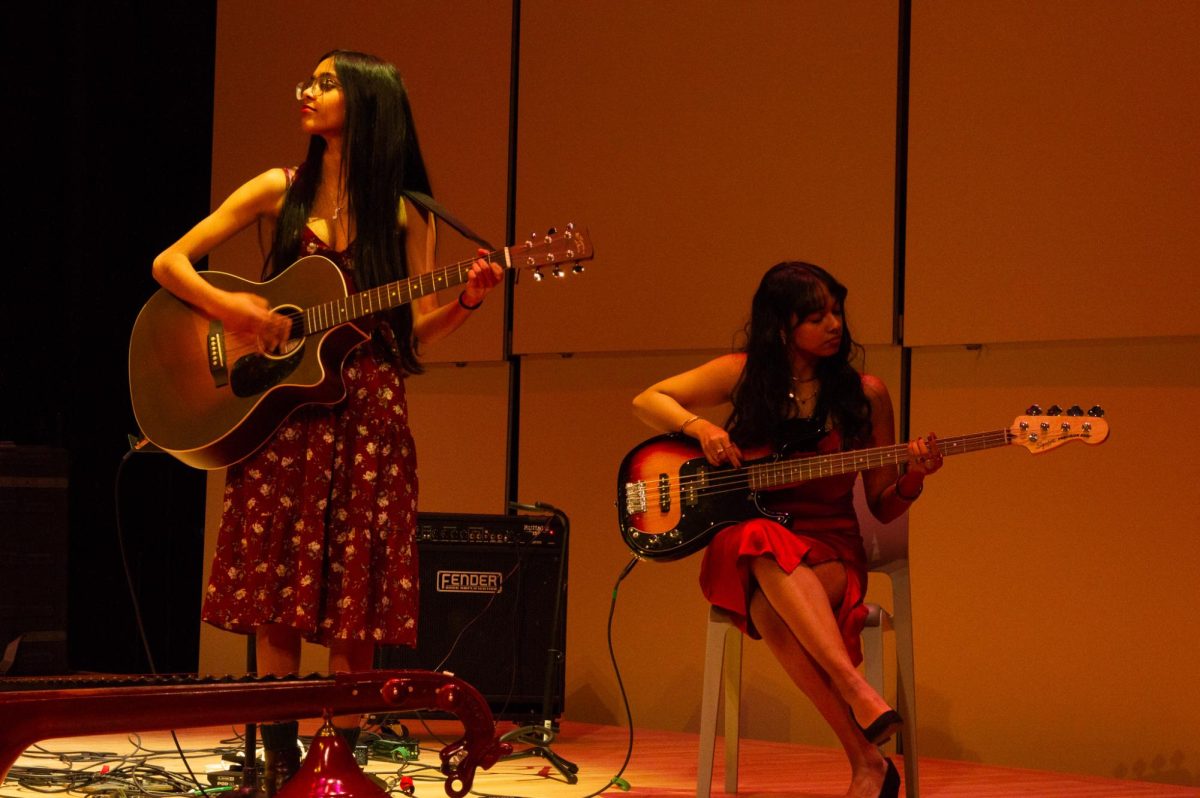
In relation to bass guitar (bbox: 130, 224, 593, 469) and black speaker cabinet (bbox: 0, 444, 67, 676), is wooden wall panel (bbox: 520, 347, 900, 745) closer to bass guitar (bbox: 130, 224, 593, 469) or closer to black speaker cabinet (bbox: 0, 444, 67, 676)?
black speaker cabinet (bbox: 0, 444, 67, 676)

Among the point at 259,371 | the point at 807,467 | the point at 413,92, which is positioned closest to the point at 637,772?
the point at 807,467

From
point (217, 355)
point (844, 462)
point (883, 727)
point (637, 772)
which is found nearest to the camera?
point (217, 355)

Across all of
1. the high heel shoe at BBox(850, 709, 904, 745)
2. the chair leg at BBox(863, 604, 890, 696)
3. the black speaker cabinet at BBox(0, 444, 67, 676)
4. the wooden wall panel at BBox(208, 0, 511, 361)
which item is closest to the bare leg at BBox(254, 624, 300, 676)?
the high heel shoe at BBox(850, 709, 904, 745)

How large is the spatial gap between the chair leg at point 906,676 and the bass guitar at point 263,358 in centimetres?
141

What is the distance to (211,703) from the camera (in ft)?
5.32

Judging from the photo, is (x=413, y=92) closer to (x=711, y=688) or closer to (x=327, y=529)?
(x=711, y=688)

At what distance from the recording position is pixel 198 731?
15.3 feet

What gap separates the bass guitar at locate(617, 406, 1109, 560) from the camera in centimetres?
318

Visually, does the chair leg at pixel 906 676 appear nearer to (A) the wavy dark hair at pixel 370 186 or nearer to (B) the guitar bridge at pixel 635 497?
(B) the guitar bridge at pixel 635 497

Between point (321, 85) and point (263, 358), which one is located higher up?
point (321, 85)

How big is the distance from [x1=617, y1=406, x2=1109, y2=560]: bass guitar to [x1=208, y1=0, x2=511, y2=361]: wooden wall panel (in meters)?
2.15

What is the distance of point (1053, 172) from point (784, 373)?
1363mm

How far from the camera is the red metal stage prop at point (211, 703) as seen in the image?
5.03 ft

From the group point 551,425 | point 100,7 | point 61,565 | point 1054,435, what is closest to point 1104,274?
point 1054,435
